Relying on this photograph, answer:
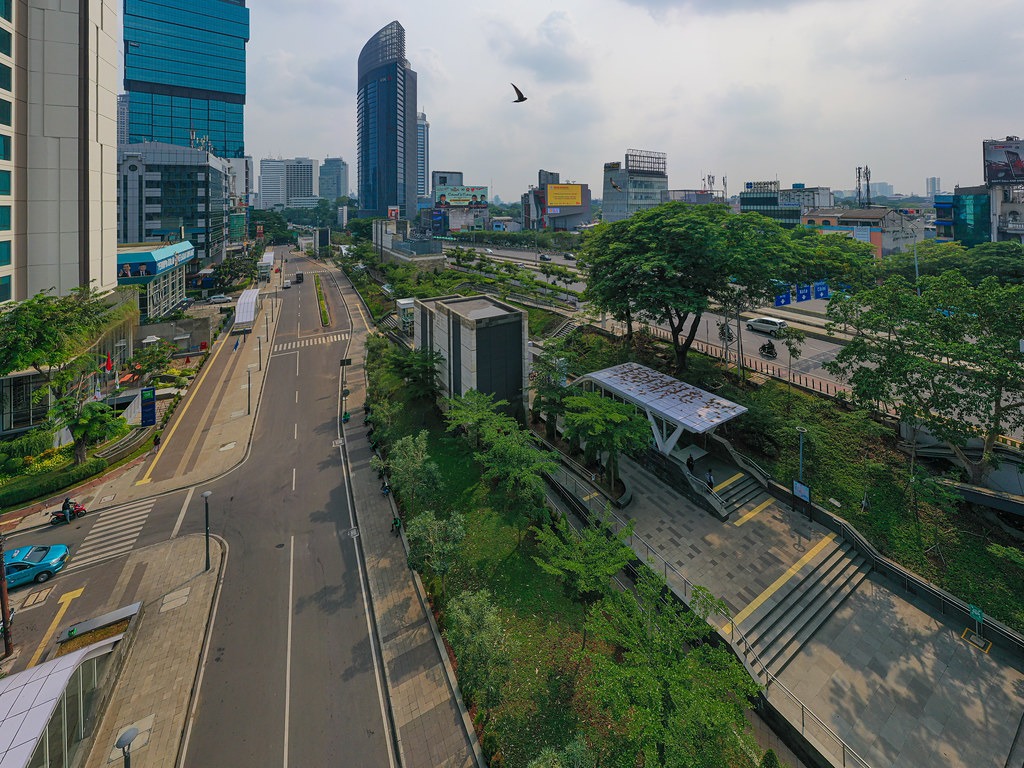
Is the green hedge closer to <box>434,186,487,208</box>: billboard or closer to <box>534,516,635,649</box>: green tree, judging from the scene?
<box>534,516,635,649</box>: green tree

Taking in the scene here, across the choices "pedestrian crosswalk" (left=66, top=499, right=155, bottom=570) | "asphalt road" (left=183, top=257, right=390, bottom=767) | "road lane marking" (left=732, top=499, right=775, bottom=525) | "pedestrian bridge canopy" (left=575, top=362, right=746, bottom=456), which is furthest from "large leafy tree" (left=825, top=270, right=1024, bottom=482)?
"pedestrian crosswalk" (left=66, top=499, right=155, bottom=570)

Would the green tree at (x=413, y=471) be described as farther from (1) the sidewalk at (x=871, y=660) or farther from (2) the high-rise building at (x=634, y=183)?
(2) the high-rise building at (x=634, y=183)

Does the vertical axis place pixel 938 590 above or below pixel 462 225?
below

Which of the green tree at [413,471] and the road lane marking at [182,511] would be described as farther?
the road lane marking at [182,511]

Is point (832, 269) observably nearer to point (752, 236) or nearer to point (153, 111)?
point (752, 236)

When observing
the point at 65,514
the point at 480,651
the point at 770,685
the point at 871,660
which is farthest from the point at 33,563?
the point at 871,660

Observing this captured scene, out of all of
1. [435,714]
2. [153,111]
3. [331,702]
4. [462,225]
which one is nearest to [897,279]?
[435,714]

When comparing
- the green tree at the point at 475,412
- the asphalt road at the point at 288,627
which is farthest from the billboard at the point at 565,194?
the green tree at the point at 475,412
